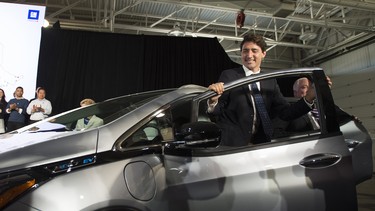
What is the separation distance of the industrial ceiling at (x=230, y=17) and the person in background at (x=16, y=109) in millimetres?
3568

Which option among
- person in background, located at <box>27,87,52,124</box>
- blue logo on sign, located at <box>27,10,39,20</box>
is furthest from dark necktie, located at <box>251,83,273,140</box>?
blue logo on sign, located at <box>27,10,39,20</box>

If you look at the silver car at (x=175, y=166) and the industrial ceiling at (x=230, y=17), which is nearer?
the silver car at (x=175, y=166)

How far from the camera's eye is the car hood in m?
1.22

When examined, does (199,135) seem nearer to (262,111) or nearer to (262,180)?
(262,180)

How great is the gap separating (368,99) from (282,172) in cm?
970

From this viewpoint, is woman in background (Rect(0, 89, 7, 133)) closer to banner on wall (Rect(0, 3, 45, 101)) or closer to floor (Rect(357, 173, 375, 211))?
banner on wall (Rect(0, 3, 45, 101))

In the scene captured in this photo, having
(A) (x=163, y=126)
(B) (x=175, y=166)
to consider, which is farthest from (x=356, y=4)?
(B) (x=175, y=166)

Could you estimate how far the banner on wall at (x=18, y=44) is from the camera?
5074 millimetres

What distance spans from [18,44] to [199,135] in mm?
4750

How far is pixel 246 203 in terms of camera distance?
4.75ft

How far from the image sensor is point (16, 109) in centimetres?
520

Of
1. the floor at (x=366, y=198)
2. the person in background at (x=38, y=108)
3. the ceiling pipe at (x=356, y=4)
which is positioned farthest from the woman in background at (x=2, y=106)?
the ceiling pipe at (x=356, y=4)

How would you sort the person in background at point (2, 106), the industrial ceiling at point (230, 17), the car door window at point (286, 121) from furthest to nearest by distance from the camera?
the industrial ceiling at point (230, 17)
the person in background at point (2, 106)
the car door window at point (286, 121)

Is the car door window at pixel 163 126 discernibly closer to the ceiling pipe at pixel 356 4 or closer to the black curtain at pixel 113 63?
the black curtain at pixel 113 63
